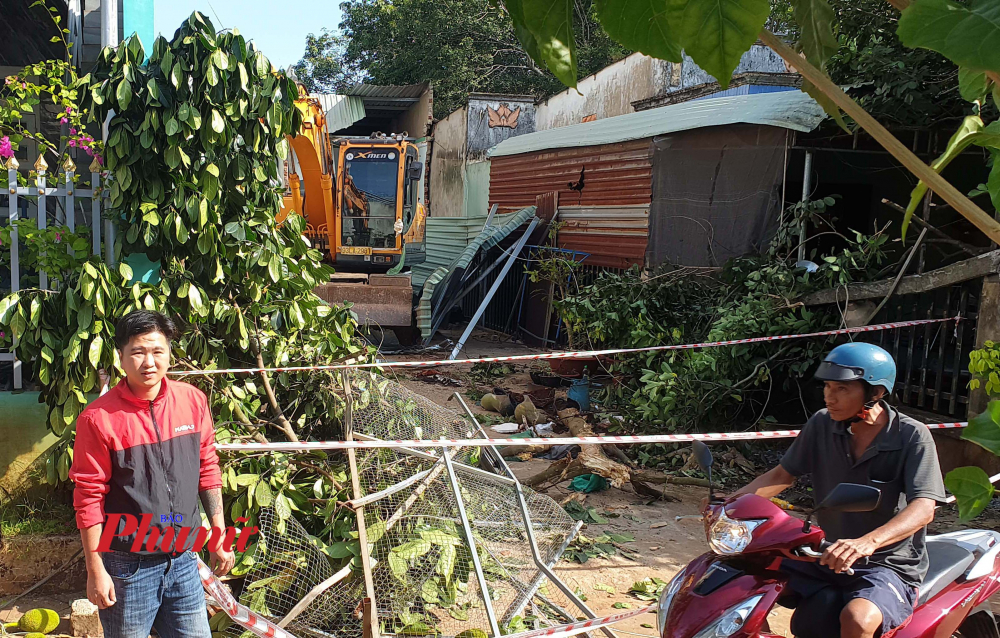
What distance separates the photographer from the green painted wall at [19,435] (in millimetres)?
4398

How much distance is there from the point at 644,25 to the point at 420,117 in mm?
25716

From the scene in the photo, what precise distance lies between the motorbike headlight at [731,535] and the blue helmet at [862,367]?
65cm

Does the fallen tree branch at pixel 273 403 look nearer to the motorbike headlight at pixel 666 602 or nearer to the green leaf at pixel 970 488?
the motorbike headlight at pixel 666 602

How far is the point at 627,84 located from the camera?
17.9 m

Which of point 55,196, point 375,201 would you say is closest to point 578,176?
point 375,201

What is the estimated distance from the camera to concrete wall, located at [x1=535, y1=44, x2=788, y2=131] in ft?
53.5

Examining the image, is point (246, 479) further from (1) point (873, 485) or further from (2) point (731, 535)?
(1) point (873, 485)

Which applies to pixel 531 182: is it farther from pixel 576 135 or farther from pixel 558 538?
pixel 558 538

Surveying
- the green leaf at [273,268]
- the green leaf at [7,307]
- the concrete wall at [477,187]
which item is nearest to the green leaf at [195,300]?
the green leaf at [273,268]

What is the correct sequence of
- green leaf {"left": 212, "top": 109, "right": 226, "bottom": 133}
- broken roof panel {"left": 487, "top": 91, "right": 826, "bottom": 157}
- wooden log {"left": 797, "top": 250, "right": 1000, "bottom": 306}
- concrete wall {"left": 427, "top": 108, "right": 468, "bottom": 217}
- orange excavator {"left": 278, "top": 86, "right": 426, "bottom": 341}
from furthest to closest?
concrete wall {"left": 427, "top": 108, "right": 468, "bottom": 217}, orange excavator {"left": 278, "top": 86, "right": 426, "bottom": 341}, broken roof panel {"left": 487, "top": 91, "right": 826, "bottom": 157}, wooden log {"left": 797, "top": 250, "right": 1000, "bottom": 306}, green leaf {"left": 212, "top": 109, "right": 226, "bottom": 133}

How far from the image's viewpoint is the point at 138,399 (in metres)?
2.66

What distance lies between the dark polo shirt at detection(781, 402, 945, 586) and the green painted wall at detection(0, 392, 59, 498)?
4058 mm

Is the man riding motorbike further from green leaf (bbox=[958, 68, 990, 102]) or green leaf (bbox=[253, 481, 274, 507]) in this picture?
green leaf (bbox=[253, 481, 274, 507])

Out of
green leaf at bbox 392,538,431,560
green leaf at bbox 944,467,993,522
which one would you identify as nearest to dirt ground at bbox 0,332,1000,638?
green leaf at bbox 392,538,431,560
